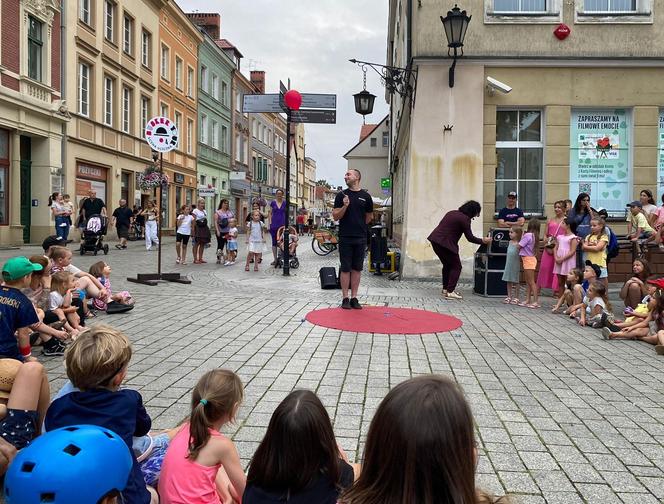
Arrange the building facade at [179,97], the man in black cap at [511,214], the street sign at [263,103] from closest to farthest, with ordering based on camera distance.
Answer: the man in black cap at [511,214]
the street sign at [263,103]
the building facade at [179,97]

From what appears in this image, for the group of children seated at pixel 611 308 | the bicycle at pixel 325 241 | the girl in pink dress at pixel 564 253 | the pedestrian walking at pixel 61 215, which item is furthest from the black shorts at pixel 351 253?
the bicycle at pixel 325 241

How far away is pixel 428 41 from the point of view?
42.3ft

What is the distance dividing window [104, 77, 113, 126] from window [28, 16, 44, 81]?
203 inches

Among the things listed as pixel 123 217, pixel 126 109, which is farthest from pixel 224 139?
pixel 123 217

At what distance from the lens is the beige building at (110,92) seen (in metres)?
24.8

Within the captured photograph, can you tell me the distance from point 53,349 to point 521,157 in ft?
34.7

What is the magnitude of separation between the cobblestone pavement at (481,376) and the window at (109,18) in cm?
2242

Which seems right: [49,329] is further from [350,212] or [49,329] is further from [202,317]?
[350,212]

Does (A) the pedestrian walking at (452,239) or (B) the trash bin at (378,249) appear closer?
(A) the pedestrian walking at (452,239)

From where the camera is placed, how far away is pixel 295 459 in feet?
6.44

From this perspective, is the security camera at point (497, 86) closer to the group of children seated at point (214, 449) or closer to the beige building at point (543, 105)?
the beige building at point (543, 105)

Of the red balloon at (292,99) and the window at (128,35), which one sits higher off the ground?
the window at (128,35)

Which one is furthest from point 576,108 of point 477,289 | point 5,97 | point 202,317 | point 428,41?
point 5,97

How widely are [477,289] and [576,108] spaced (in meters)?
4.89
